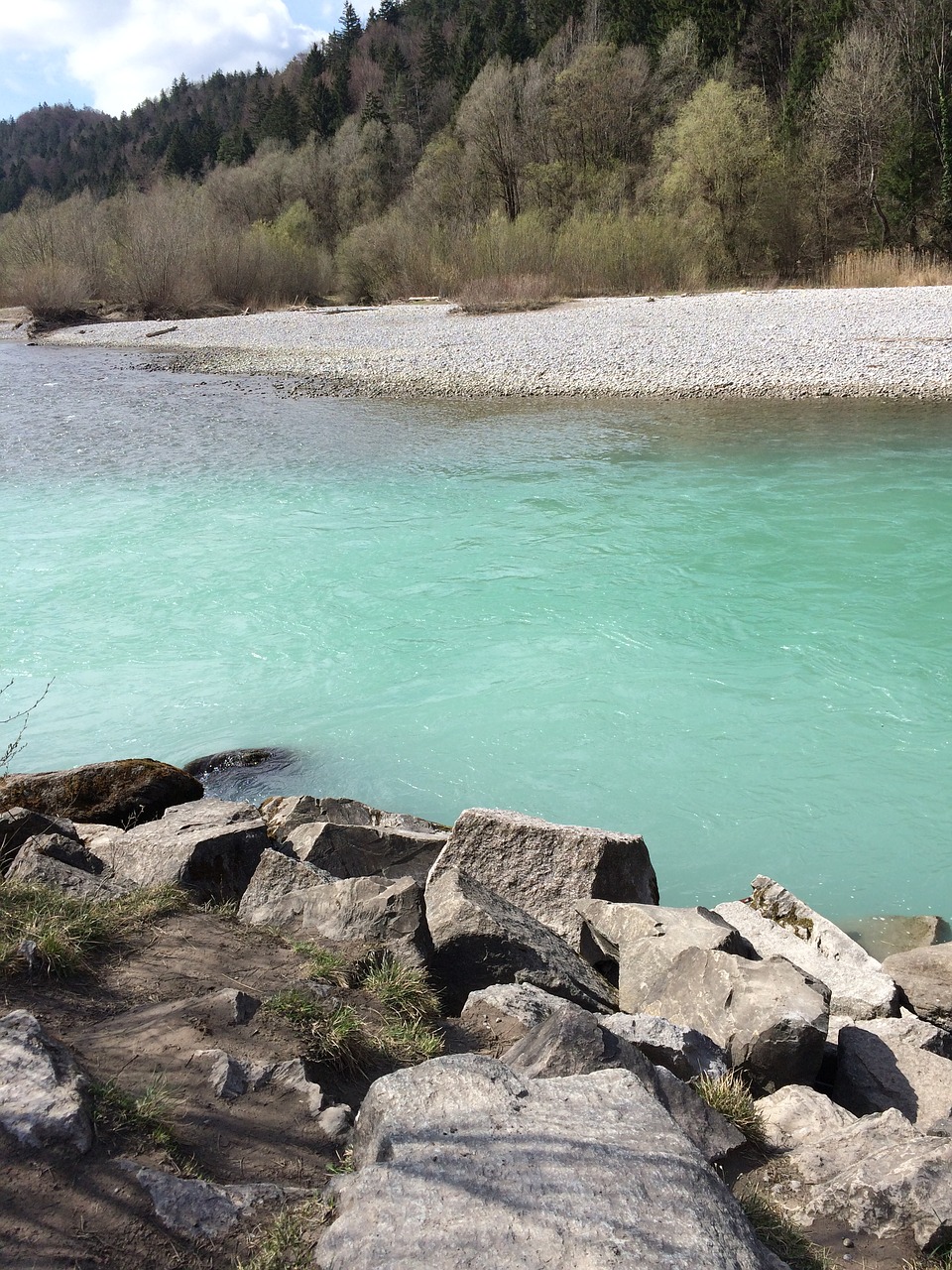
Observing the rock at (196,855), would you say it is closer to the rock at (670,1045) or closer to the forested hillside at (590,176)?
the rock at (670,1045)

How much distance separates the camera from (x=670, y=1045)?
3162mm

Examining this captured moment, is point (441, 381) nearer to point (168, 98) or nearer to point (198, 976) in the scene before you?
point (198, 976)

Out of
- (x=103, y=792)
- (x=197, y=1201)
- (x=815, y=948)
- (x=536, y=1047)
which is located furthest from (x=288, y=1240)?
(x=103, y=792)

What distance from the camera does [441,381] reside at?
20.8m

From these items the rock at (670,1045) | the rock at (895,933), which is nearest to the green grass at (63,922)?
the rock at (670,1045)

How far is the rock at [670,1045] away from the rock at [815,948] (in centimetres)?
67

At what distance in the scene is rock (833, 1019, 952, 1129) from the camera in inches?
131

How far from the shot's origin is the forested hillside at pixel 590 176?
32.9 metres

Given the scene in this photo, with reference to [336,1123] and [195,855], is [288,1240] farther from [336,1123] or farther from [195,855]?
[195,855]

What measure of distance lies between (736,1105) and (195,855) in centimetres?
225

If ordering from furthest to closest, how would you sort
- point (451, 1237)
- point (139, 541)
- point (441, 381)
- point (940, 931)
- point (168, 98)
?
point (168, 98)
point (441, 381)
point (139, 541)
point (940, 931)
point (451, 1237)

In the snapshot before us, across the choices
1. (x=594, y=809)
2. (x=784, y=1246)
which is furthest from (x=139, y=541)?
(x=784, y=1246)

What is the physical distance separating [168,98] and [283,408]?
4962 inches

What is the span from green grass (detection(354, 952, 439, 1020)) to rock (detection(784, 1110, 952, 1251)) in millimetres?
1165
